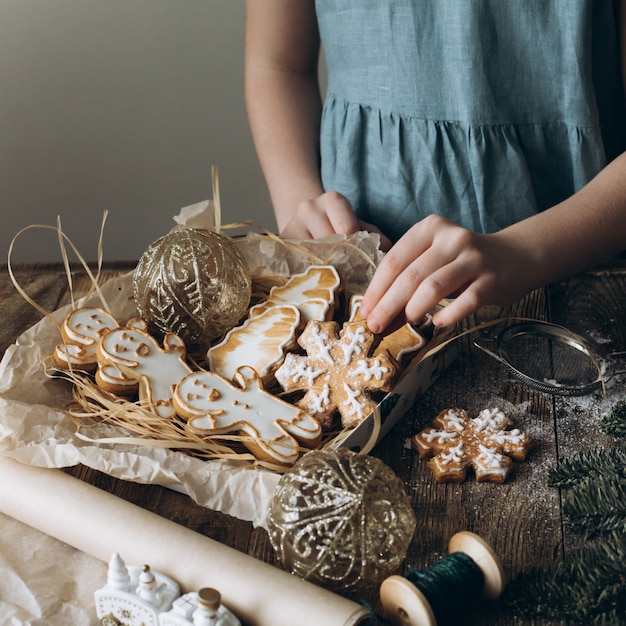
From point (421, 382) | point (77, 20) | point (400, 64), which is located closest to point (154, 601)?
point (421, 382)

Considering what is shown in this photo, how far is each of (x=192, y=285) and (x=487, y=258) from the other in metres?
0.33

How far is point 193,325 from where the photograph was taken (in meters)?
0.96

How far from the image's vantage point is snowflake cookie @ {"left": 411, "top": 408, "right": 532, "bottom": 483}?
0.76m

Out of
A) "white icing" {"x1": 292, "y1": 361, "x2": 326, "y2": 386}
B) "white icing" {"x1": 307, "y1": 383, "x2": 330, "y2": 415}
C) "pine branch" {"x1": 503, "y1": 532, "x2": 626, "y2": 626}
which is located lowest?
"pine branch" {"x1": 503, "y1": 532, "x2": 626, "y2": 626}

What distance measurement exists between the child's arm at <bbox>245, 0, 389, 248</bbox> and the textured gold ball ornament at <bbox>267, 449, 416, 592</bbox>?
65cm

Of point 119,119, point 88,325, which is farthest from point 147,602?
→ point 119,119

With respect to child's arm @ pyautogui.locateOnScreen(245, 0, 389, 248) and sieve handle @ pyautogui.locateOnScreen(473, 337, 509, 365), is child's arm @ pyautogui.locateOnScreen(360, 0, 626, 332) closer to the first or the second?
sieve handle @ pyautogui.locateOnScreen(473, 337, 509, 365)

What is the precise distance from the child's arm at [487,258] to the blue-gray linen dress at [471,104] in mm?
144

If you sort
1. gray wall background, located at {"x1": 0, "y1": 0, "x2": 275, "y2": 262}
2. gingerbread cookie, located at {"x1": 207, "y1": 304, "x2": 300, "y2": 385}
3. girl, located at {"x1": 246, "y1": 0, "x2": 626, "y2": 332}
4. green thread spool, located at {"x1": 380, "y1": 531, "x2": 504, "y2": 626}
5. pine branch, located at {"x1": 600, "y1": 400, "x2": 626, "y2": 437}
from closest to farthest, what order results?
1. green thread spool, located at {"x1": 380, "y1": 531, "x2": 504, "y2": 626}
2. pine branch, located at {"x1": 600, "y1": 400, "x2": 626, "y2": 437}
3. gingerbread cookie, located at {"x1": 207, "y1": 304, "x2": 300, "y2": 385}
4. girl, located at {"x1": 246, "y1": 0, "x2": 626, "y2": 332}
5. gray wall background, located at {"x1": 0, "y1": 0, "x2": 275, "y2": 262}

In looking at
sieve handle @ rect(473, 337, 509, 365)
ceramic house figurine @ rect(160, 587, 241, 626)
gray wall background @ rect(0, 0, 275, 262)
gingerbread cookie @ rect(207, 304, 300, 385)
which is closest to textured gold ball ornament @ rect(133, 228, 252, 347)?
gingerbread cookie @ rect(207, 304, 300, 385)

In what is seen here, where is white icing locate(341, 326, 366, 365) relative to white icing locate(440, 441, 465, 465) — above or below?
above

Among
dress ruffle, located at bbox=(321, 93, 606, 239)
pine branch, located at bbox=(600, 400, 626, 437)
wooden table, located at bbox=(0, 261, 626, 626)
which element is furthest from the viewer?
dress ruffle, located at bbox=(321, 93, 606, 239)

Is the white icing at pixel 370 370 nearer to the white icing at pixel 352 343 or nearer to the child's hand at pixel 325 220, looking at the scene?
the white icing at pixel 352 343

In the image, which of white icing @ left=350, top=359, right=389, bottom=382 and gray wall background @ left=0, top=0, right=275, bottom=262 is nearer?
white icing @ left=350, top=359, right=389, bottom=382
